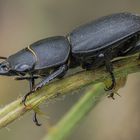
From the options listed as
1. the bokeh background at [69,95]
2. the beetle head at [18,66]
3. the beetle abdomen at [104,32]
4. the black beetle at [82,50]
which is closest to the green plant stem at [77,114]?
the black beetle at [82,50]

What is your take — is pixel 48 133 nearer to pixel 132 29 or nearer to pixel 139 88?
pixel 132 29

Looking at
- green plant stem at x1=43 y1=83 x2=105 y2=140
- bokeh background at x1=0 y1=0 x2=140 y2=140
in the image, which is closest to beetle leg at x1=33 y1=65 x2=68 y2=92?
green plant stem at x1=43 y1=83 x2=105 y2=140

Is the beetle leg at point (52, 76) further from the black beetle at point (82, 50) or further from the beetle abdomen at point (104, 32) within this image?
the beetle abdomen at point (104, 32)

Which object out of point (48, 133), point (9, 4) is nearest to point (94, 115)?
point (9, 4)

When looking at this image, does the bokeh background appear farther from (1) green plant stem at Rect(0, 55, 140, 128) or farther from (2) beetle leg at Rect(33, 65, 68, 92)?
(1) green plant stem at Rect(0, 55, 140, 128)

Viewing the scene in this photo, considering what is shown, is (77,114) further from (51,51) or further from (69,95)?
(69,95)
